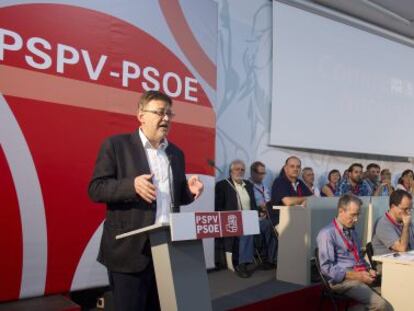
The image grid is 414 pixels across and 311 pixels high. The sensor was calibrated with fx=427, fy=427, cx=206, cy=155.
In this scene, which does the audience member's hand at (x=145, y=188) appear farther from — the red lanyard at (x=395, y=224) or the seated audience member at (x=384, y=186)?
the seated audience member at (x=384, y=186)

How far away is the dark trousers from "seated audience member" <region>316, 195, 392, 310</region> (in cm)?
153

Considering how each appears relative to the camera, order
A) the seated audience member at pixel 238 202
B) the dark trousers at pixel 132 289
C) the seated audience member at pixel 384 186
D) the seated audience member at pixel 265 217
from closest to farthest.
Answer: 1. the dark trousers at pixel 132 289
2. the seated audience member at pixel 238 202
3. the seated audience member at pixel 265 217
4. the seated audience member at pixel 384 186

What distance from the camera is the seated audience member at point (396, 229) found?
3.14 m

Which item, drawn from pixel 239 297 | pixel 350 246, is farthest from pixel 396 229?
pixel 239 297

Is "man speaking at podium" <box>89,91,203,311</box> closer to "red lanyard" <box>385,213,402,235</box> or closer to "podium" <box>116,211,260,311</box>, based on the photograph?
"podium" <box>116,211,260,311</box>

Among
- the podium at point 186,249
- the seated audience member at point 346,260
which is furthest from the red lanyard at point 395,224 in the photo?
the podium at point 186,249

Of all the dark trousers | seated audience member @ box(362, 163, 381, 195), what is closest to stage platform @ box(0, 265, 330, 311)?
the dark trousers

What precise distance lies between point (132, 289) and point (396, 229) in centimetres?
238

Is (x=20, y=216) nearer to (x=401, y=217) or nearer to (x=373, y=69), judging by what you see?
(x=401, y=217)

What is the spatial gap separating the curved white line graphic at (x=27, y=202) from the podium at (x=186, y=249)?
1.60 metres

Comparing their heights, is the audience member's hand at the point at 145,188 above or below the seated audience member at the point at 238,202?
above

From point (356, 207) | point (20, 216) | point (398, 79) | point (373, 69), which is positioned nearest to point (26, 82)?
point (20, 216)

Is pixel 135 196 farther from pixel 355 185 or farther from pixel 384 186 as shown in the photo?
pixel 384 186

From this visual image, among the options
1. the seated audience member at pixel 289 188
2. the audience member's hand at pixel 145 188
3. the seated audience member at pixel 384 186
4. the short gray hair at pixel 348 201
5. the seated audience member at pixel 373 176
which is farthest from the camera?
the seated audience member at pixel 373 176
